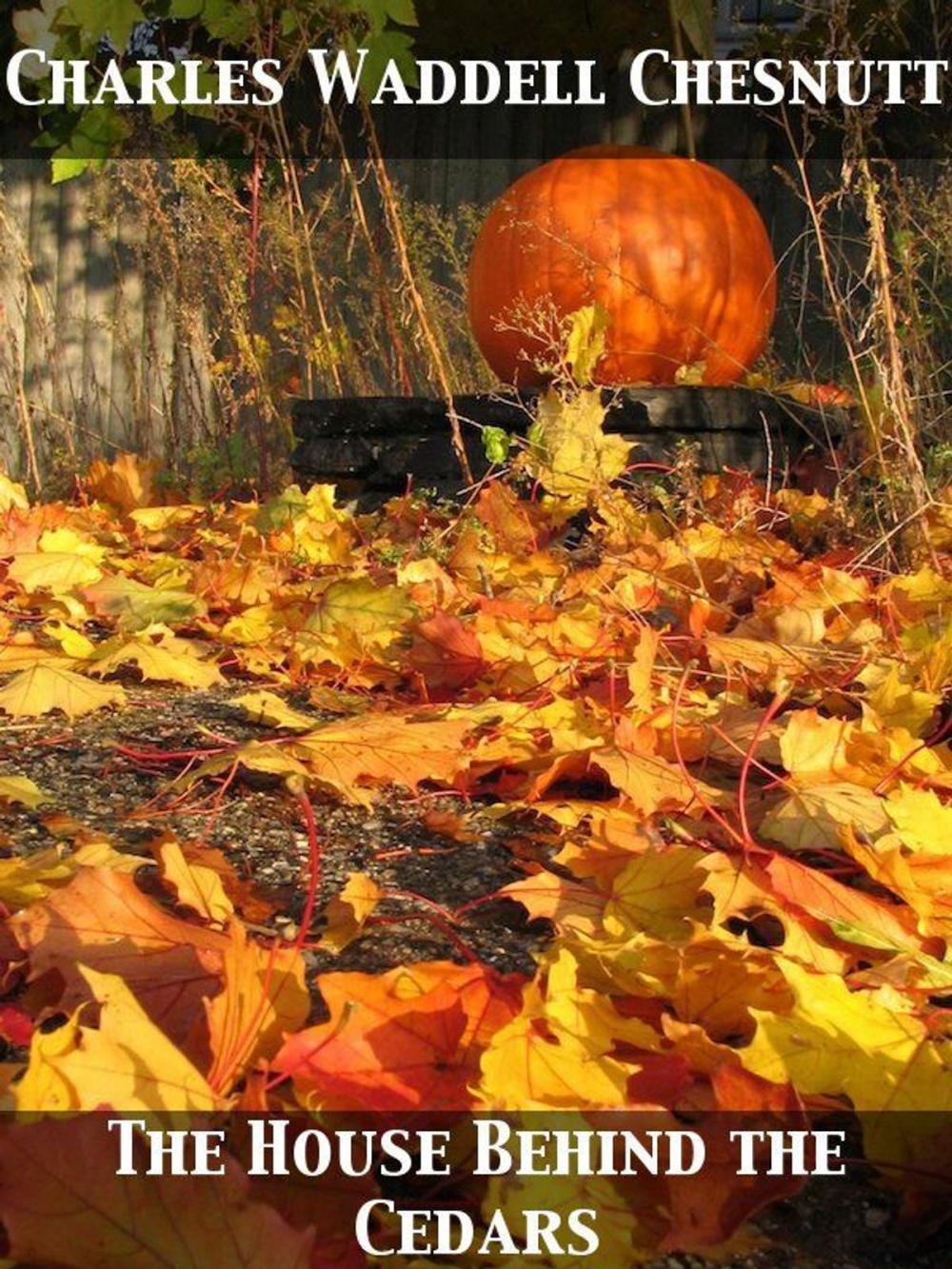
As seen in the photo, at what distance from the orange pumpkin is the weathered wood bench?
0.69 ft

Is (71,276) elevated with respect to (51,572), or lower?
elevated

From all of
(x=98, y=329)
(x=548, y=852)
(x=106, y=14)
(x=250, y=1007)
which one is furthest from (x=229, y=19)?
(x=250, y=1007)

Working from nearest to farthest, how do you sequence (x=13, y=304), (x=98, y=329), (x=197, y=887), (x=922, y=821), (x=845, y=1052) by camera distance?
(x=845, y=1052)
(x=197, y=887)
(x=922, y=821)
(x=13, y=304)
(x=98, y=329)

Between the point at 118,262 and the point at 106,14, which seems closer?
the point at 106,14

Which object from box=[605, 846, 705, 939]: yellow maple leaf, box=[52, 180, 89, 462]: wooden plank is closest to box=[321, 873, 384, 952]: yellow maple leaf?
box=[605, 846, 705, 939]: yellow maple leaf

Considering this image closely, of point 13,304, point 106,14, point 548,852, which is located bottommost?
point 548,852

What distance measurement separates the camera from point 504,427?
347cm

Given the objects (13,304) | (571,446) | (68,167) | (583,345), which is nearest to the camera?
(571,446)

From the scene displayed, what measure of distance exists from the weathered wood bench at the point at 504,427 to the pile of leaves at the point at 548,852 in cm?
62

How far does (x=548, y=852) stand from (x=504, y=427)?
2.21 meters

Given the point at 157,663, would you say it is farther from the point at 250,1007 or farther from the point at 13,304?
the point at 13,304

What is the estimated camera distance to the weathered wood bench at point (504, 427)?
3.38 meters

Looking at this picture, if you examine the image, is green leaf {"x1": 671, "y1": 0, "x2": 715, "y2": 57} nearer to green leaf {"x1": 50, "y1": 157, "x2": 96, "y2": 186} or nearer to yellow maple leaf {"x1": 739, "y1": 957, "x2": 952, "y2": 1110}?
green leaf {"x1": 50, "y1": 157, "x2": 96, "y2": 186}

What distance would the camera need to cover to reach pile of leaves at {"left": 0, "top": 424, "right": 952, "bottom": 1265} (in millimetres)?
810
